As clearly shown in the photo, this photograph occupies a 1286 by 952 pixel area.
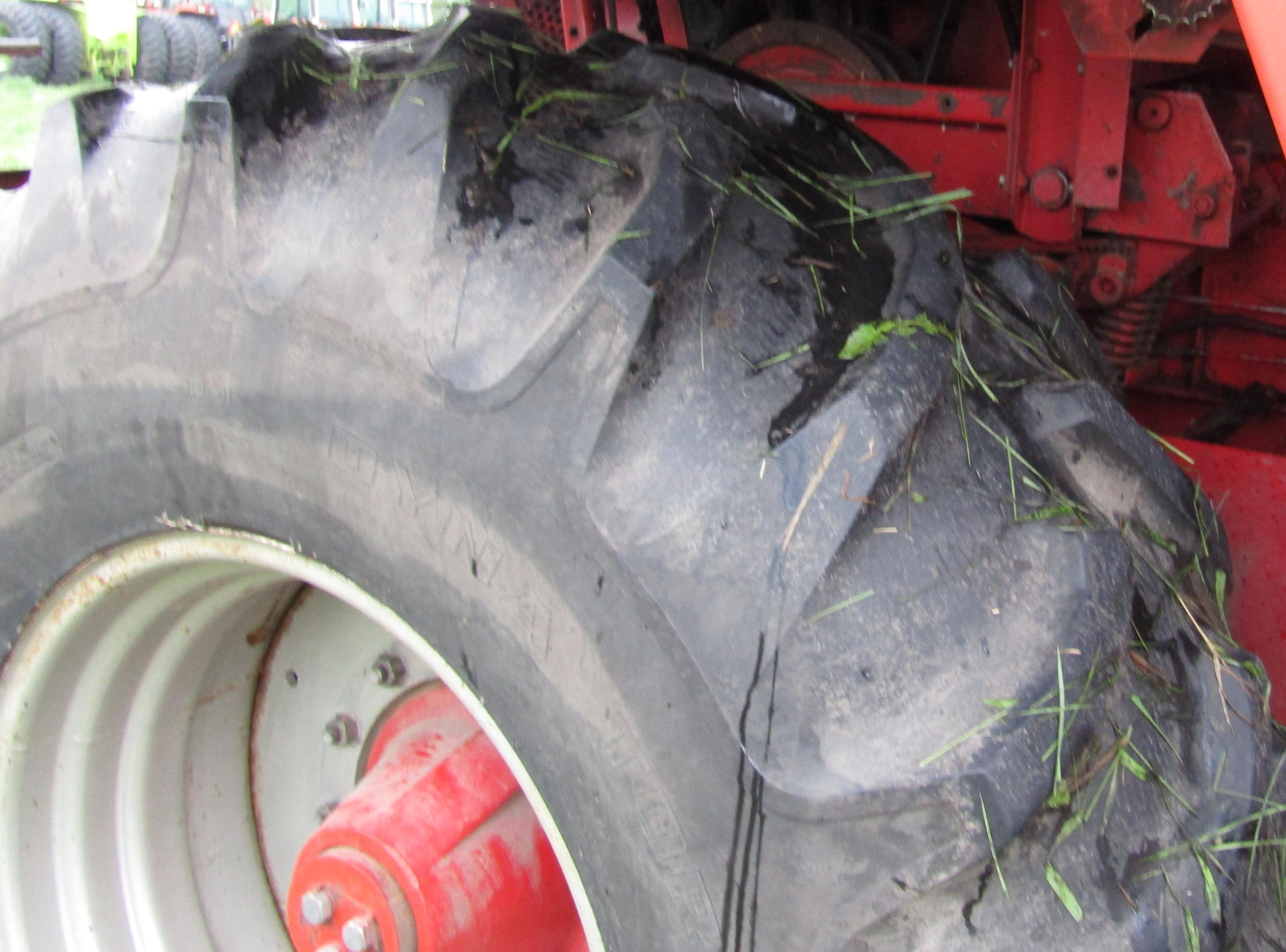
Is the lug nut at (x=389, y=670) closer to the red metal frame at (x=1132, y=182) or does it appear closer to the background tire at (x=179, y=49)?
the red metal frame at (x=1132, y=182)

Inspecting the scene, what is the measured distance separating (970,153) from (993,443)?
847 mm

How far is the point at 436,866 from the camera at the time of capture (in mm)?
1195

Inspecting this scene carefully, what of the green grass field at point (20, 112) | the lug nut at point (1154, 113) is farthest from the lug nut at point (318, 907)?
the green grass field at point (20, 112)

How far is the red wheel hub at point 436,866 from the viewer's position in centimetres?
118

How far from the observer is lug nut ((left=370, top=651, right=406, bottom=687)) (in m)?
1.39

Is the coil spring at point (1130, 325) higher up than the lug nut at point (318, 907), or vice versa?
the coil spring at point (1130, 325)

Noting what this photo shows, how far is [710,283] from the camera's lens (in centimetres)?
95

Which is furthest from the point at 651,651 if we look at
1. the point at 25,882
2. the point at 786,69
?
the point at 786,69

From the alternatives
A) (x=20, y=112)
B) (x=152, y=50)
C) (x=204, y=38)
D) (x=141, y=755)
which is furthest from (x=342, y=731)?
(x=204, y=38)

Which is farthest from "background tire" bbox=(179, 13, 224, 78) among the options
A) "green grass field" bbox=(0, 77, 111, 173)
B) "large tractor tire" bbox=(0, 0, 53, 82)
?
"green grass field" bbox=(0, 77, 111, 173)

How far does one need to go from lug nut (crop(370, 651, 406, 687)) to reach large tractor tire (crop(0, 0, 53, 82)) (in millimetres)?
11258

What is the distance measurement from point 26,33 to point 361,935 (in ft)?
39.2

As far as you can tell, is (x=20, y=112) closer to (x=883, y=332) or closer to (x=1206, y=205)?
(x=1206, y=205)

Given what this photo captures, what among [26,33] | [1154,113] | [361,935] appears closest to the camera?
[361,935]
